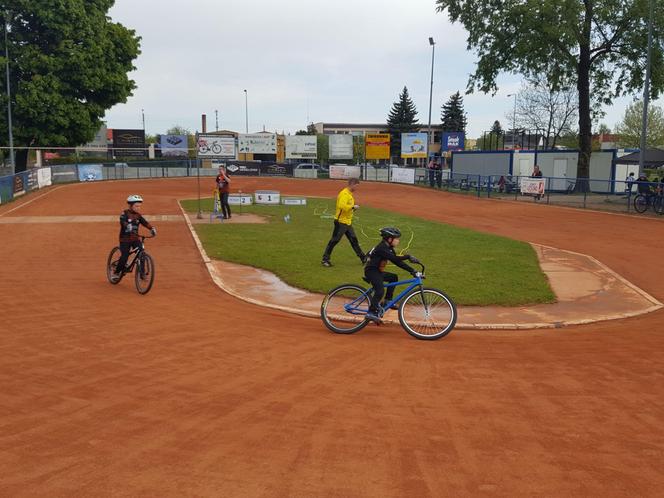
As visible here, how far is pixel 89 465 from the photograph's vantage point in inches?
164

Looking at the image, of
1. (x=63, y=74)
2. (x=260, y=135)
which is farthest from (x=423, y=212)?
(x=260, y=135)

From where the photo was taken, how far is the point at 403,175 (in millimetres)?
51344

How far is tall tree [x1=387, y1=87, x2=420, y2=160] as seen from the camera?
90.6 meters

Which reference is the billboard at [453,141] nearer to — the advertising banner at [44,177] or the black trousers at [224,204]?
the advertising banner at [44,177]

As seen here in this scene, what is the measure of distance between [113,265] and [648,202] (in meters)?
23.8

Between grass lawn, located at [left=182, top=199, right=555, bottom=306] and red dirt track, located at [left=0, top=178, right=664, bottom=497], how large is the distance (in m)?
2.04

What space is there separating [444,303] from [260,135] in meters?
61.1

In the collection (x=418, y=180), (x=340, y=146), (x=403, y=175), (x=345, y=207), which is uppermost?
(x=340, y=146)

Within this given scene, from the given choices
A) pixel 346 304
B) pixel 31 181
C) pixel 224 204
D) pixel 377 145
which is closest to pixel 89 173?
pixel 31 181

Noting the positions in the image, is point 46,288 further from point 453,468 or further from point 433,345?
point 453,468

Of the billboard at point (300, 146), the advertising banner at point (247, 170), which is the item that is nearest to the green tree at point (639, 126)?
the billboard at point (300, 146)

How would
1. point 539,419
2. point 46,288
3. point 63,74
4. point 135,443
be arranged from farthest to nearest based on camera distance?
point 63,74, point 46,288, point 539,419, point 135,443

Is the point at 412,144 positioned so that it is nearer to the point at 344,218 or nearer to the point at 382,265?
the point at 344,218

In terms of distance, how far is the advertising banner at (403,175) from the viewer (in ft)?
164
